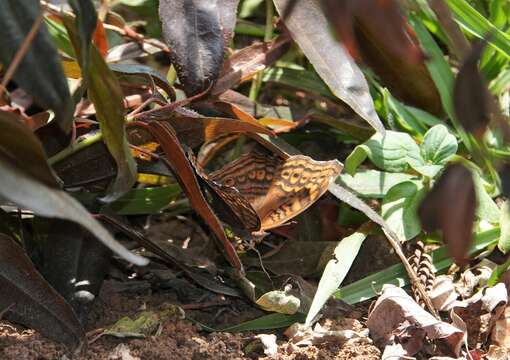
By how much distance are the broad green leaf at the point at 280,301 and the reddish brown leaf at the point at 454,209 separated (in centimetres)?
87

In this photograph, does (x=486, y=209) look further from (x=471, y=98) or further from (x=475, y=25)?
(x=471, y=98)

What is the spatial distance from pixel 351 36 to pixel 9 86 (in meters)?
1.58

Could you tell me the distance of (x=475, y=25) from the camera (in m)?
1.91

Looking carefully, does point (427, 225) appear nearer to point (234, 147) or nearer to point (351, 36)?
point (351, 36)

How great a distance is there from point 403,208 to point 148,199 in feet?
1.70

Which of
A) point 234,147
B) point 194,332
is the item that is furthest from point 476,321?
point 234,147

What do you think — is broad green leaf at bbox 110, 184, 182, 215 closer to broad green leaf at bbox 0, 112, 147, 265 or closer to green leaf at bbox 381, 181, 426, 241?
green leaf at bbox 381, 181, 426, 241

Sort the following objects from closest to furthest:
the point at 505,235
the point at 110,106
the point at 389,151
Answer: the point at 110,106
the point at 505,235
the point at 389,151

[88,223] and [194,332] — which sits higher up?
[88,223]

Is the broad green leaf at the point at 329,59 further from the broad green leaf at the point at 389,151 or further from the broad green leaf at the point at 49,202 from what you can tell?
the broad green leaf at the point at 49,202

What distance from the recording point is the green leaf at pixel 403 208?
173cm

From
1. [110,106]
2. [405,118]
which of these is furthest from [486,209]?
[110,106]

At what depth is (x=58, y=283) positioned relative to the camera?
158 centimetres

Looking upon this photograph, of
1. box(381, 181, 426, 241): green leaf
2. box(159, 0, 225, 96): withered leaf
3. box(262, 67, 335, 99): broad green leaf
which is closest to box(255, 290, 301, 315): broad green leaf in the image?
box(381, 181, 426, 241): green leaf
